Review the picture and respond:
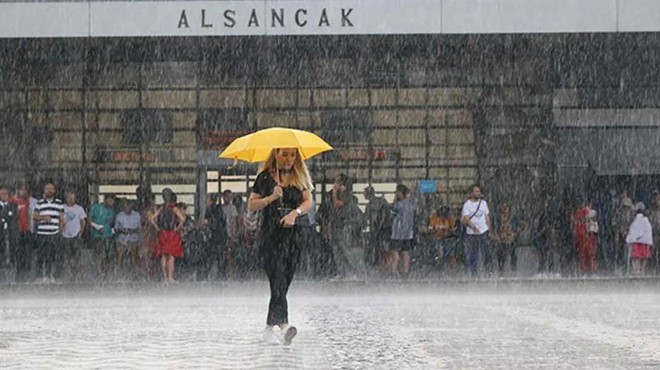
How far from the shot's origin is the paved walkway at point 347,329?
32.9 ft

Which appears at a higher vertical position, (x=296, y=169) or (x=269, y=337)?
(x=296, y=169)

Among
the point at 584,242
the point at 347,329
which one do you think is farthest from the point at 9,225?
the point at 347,329

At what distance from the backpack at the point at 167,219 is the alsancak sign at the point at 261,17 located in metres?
3.66

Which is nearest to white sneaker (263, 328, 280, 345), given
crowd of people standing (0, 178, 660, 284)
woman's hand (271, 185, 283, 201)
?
woman's hand (271, 185, 283, 201)

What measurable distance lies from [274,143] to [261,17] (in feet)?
47.7

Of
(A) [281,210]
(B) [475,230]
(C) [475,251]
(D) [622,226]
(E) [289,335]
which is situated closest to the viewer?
(E) [289,335]

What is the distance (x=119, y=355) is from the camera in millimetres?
10336

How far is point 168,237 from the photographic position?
2403cm

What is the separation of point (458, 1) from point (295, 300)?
972cm

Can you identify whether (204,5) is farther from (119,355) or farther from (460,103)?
(119,355)

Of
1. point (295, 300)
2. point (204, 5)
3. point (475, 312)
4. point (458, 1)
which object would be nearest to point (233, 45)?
point (204, 5)

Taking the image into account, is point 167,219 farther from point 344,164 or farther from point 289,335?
point 289,335

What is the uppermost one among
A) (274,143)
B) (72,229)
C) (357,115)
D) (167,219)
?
(357,115)

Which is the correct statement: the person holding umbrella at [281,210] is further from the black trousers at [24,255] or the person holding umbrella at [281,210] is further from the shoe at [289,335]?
the black trousers at [24,255]
